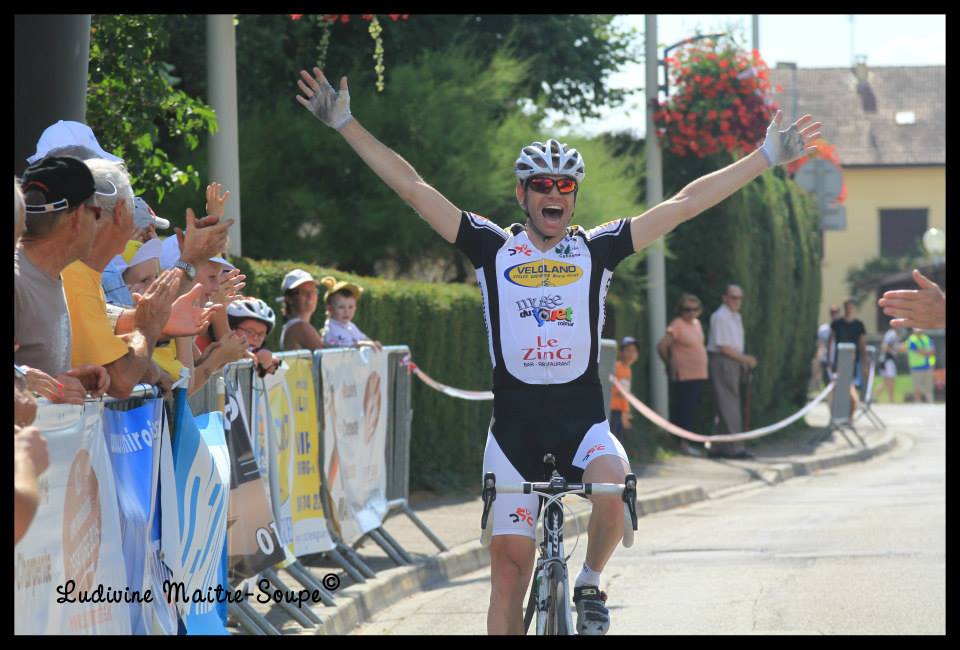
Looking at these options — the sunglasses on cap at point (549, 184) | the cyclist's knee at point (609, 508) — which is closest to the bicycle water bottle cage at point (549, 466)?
the cyclist's knee at point (609, 508)

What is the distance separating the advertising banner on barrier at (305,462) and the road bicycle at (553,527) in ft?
11.6

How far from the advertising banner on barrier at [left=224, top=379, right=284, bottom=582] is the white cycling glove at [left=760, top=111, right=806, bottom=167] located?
2.89m

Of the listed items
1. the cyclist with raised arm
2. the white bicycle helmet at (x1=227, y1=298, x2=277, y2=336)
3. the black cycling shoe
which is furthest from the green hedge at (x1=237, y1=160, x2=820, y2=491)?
the black cycling shoe

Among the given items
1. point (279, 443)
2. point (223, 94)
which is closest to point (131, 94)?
point (223, 94)

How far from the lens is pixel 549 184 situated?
6.62 m

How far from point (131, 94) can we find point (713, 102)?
11.2 metres

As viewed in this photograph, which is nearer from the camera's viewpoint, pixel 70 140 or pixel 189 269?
pixel 70 140

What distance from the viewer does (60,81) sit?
7.71 meters

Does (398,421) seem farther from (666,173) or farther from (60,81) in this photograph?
(666,173)

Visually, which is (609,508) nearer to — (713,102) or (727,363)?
(727,363)

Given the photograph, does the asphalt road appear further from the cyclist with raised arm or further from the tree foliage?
the tree foliage

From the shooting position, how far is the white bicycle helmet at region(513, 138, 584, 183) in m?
6.60
